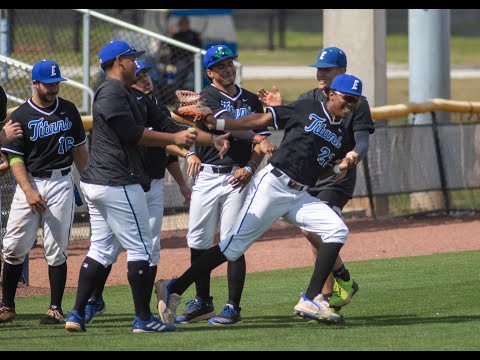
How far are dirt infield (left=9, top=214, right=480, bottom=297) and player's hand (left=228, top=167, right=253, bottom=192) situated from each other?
3.00 metres

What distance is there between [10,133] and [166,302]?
64.5 inches

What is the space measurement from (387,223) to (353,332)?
8.47 meters

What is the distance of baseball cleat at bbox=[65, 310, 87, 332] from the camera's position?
7.64m

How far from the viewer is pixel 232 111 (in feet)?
27.2

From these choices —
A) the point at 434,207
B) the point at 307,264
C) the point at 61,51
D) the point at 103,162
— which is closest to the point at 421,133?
the point at 434,207

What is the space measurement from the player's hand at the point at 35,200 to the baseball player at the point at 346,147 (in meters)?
1.80

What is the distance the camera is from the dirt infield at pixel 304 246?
11812 mm

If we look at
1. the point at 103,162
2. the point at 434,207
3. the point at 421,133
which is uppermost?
the point at 103,162

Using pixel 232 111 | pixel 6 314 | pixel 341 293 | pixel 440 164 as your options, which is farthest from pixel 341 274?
pixel 440 164

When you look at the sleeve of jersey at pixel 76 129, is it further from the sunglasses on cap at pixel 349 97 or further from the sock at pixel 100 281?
the sunglasses on cap at pixel 349 97

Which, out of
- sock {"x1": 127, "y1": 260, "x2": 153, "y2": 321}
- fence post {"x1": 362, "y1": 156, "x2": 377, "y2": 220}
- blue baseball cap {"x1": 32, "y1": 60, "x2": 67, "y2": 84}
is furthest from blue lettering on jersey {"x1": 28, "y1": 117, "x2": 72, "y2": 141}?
fence post {"x1": 362, "y1": 156, "x2": 377, "y2": 220}
